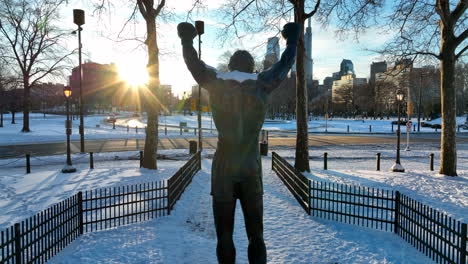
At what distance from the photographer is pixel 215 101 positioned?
300cm

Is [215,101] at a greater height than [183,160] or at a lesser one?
greater

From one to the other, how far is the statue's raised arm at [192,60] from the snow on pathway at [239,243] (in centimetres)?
365

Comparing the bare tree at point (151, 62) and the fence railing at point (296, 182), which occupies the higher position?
the bare tree at point (151, 62)

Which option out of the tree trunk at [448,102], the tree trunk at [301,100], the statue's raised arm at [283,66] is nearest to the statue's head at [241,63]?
the statue's raised arm at [283,66]

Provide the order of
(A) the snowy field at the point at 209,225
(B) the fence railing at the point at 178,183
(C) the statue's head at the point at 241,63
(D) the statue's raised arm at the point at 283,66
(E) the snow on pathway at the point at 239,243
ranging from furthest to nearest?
(B) the fence railing at the point at 178,183 → (A) the snowy field at the point at 209,225 → (E) the snow on pathway at the point at 239,243 → (C) the statue's head at the point at 241,63 → (D) the statue's raised arm at the point at 283,66

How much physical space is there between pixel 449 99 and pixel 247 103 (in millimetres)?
12602

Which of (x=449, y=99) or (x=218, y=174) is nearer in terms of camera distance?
(x=218, y=174)

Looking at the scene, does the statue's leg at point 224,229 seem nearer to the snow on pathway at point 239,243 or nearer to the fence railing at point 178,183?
the snow on pathway at point 239,243

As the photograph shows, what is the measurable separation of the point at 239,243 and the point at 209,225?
1.29 m

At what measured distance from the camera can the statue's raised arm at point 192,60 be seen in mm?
3098

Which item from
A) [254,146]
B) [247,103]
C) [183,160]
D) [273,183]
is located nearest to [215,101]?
[247,103]

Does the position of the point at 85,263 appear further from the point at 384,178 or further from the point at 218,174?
the point at 384,178

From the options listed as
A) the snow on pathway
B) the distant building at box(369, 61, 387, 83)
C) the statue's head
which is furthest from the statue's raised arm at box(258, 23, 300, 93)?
the distant building at box(369, 61, 387, 83)

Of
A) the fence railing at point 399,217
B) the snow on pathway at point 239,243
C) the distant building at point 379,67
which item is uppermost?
the distant building at point 379,67
